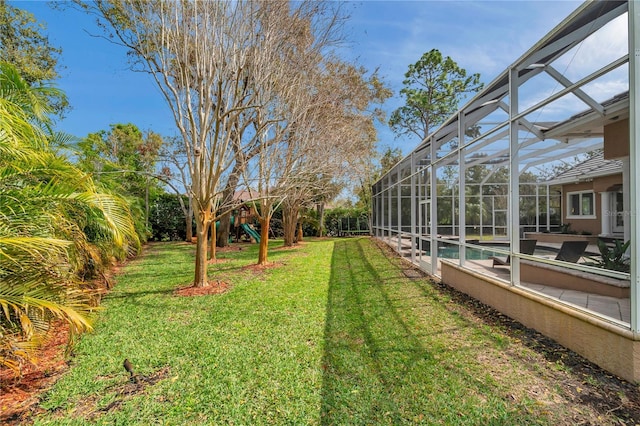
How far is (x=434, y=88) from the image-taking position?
77.0 ft

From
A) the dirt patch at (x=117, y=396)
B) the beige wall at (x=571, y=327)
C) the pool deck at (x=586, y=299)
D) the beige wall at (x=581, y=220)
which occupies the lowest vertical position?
the dirt patch at (x=117, y=396)

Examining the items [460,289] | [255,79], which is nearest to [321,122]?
[255,79]

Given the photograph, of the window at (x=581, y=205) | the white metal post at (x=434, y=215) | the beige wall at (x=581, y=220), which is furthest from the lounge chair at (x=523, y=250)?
the window at (x=581, y=205)

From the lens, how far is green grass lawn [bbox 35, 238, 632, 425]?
244 cm

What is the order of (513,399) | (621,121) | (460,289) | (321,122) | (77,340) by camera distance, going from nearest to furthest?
(513,399) → (77,340) → (621,121) → (460,289) → (321,122)

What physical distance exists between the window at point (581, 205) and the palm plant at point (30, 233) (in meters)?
12.7

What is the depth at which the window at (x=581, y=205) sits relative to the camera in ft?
32.3

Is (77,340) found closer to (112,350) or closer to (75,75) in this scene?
(112,350)

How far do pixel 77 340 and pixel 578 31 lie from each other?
7.30m

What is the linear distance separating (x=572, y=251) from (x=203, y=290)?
666 cm

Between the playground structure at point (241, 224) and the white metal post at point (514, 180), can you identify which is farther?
the playground structure at point (241, 224)

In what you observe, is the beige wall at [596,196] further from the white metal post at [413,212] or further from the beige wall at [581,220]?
the white metal post at [413,212]

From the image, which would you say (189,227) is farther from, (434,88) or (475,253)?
(434,88)

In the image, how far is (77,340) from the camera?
152 inches
